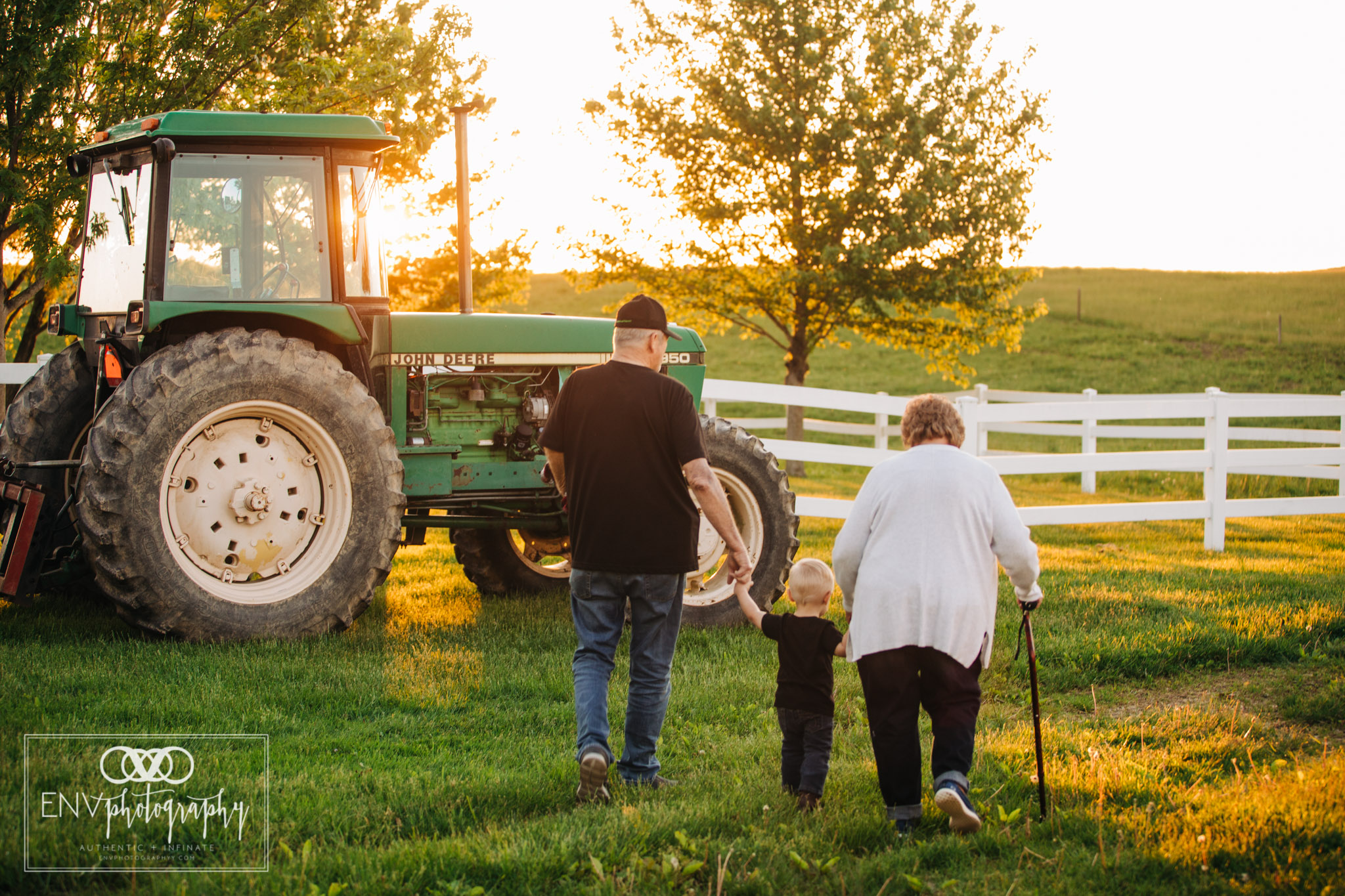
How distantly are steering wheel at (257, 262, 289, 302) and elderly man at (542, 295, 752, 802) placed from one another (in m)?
2.64

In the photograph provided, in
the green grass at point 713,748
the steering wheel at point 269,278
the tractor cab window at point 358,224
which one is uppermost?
the tractor cab window at point 358,224

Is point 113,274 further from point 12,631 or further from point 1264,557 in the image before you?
point 1264,557

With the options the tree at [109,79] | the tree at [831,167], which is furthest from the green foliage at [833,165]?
the tree at [109,79]

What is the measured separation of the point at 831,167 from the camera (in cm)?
1535

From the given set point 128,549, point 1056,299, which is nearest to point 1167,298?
point 1056,299

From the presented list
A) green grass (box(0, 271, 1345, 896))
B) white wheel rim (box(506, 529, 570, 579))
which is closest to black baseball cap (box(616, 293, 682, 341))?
green grass (box(0, 271, 1345, 896))

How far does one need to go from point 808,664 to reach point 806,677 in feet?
0.15

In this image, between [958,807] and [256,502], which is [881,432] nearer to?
[256,502]

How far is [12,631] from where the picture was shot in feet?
18.1

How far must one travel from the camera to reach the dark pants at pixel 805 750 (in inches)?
136

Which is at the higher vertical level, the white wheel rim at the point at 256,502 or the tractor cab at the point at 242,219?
the tractor cab at the point at 242,219

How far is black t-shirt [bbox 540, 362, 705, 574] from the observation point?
359 cm

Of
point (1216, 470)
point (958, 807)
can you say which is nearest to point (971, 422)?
point (1216, 470)

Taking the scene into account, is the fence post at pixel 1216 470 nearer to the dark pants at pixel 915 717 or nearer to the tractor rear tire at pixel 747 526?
the tractor rear tire at pixel 747 526
